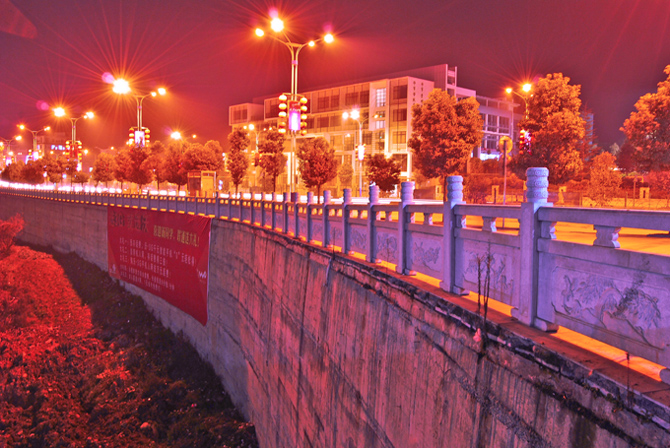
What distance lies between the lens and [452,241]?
20.5 ft

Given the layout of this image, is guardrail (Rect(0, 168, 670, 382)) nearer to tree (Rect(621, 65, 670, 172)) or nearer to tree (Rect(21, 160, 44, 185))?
tree (Rect(621, 65, 670, 172))

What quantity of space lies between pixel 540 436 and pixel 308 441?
7175 millimetres

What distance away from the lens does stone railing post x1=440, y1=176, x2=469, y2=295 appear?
6168mm

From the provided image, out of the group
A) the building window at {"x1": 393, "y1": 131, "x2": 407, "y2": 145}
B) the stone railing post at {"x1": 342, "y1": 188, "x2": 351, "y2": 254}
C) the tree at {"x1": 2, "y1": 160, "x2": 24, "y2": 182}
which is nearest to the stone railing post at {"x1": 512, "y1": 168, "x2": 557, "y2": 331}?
the stone railing post at {"x1": 342, "y1": 188, "x2": 351, "y2": 254}

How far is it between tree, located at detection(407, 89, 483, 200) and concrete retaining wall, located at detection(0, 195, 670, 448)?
11.9m

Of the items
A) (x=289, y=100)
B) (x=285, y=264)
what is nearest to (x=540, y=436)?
(x=285, y=264)

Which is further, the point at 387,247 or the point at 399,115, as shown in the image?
the point at 399,115

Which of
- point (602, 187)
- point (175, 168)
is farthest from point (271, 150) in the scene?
point (602, 187)

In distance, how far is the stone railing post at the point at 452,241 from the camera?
6.17m

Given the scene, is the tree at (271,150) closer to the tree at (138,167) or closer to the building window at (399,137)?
the tree at (138,167)

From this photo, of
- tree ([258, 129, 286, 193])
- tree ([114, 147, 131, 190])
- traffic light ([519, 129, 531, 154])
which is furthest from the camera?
tree ([114, 147, 131, 190])

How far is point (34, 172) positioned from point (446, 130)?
84.4m

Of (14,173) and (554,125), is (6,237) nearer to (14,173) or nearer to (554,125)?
(554,125)

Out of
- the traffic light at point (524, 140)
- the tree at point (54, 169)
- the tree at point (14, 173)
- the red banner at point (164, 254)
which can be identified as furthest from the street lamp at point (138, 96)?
the tree at point (14, 173)
